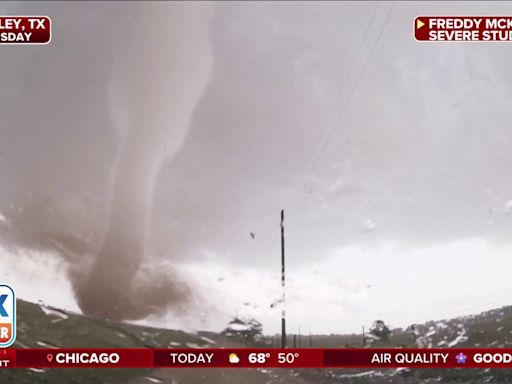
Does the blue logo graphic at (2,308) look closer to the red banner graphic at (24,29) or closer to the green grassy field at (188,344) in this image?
the green grassy field at (188,344)

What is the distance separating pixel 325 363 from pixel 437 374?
51.8 inches

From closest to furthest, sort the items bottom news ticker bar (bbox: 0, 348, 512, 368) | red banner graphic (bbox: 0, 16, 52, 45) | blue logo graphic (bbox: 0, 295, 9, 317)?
1. bottom news ticker bar (bbox: 0, 348, 512, 368)
2. blue logo graphic (bbox: 0, 295, 9, 317)
3. red banner graphic (bbox: 0, 16, 52, 45)

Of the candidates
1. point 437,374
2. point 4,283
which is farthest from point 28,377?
point 437,374

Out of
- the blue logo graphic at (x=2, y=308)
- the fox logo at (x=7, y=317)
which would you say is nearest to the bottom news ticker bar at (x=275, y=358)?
the fox logo at (x=7, y=317)

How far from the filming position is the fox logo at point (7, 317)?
5426 mm

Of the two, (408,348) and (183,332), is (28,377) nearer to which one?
(183,332)

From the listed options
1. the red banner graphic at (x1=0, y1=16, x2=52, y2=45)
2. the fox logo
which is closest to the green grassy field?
the fox logo

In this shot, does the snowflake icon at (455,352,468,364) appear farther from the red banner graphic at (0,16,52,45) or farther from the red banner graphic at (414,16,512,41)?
the red banner graphic at (0,16,52,45)

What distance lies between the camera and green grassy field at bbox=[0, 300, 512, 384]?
217 inches

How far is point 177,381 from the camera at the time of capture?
566 cm

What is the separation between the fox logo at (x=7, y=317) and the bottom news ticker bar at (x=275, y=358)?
308 millimetres

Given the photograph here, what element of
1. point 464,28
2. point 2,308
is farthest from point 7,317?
point 464,28

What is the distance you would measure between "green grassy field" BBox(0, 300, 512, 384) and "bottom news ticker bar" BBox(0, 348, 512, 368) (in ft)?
0.37

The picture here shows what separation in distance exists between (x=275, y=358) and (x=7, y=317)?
2837 mm
